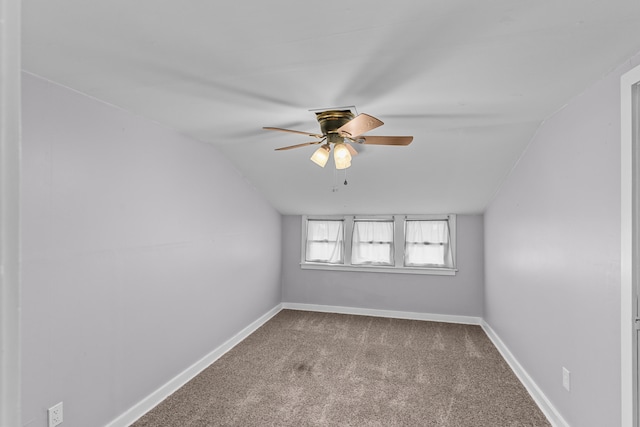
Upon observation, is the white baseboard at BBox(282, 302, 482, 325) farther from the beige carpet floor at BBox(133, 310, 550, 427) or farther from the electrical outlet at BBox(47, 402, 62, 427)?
the electrical outlet at BBox(47, 402, 62, 427)

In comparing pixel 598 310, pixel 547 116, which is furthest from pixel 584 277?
pixel 547 116

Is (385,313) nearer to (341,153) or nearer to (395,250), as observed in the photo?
(395,250)

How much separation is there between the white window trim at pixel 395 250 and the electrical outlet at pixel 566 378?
8.55 ft

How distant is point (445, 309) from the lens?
498 centimetres

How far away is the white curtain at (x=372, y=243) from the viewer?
527 centimetres

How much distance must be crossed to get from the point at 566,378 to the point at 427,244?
2.86 metres

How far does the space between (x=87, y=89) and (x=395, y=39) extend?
1851 millimetres

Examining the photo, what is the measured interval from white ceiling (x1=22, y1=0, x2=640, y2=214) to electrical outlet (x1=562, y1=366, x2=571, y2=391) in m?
1.82

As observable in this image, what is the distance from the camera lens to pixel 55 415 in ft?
6.55

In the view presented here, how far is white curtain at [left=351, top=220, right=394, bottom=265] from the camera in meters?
5.27

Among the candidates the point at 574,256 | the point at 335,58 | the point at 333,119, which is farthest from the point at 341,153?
the point at 574,256

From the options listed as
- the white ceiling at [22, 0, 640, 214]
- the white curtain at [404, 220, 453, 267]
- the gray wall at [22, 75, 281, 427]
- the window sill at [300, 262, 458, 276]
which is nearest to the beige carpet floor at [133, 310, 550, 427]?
the gray wall at [22, 75, 281, 427]

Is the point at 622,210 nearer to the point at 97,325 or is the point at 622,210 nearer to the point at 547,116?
the point at 547,116

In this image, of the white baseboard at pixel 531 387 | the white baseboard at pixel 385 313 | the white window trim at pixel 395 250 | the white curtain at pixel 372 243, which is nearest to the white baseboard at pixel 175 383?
the white baseboard at pixel 385 313
